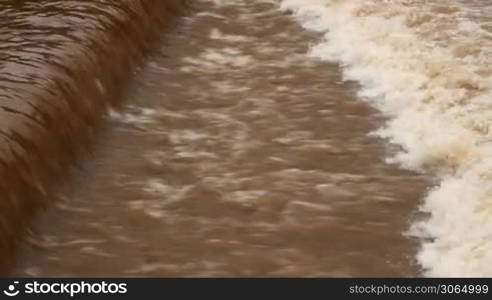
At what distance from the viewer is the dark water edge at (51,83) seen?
187 inches

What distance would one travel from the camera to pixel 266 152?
18.7 feet

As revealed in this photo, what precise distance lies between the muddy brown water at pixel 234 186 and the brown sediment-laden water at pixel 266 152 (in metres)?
0.01

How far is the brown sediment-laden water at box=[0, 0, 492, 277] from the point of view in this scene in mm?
4594

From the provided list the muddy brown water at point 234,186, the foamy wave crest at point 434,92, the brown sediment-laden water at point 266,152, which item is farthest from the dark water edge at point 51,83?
the foamy wave crest at point 434,92

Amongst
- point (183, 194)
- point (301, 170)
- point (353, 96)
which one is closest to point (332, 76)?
point (353, 96)

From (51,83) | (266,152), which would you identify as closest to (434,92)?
(266,152)

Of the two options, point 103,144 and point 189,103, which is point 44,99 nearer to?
point 103,144

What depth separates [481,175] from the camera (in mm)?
5195

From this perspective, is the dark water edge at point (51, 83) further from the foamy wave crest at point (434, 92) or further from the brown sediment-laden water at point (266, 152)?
the foamy wave crest at point (434, 92)

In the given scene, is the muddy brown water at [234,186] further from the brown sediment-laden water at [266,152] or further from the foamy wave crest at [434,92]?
the foamy wave crest at [434,92]

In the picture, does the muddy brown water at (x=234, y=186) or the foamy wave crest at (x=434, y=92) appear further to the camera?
the foamy wave crest at (x=434, y=92)

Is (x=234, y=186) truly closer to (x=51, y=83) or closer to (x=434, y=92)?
(x=51, y=83)

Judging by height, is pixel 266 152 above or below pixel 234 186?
above

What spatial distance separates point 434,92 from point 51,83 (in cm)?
268
